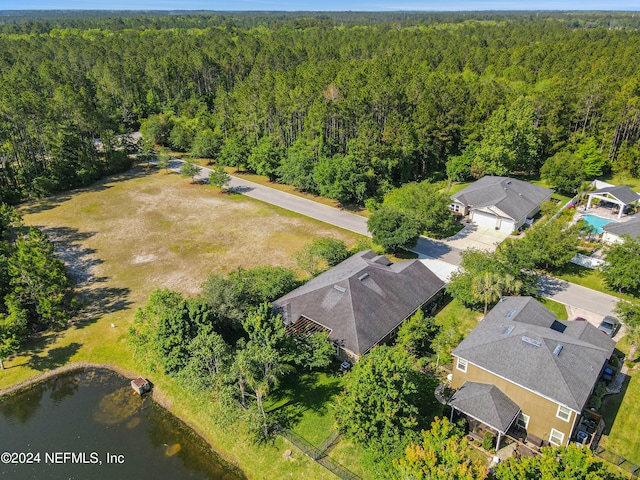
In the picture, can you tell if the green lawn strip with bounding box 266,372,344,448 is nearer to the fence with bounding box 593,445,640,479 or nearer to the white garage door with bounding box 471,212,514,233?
the fence with bounding box 593,445,640,479

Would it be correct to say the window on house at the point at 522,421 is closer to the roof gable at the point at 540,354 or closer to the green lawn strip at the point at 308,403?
the roof gable at the point at 540,354

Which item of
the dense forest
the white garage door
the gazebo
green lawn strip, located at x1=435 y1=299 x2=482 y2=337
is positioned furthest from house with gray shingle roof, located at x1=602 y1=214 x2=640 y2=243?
green lawn strip, located at x1=435 y1=299 x2=482 y2=337

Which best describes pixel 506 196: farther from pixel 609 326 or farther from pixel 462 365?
pixel 462 365

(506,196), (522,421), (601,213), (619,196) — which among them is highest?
(506,196)

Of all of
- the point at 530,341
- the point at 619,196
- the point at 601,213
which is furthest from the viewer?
the point at 601,213

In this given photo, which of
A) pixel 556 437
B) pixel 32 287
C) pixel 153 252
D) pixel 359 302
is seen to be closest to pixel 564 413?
pixel 556 437

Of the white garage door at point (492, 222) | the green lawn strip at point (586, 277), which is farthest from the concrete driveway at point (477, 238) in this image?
the green lawn strip at point (586, 277)
